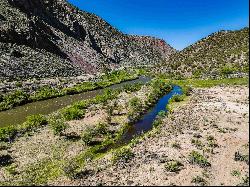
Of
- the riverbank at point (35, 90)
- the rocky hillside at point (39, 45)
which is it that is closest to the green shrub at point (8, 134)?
the riverbank at point (35, 90)

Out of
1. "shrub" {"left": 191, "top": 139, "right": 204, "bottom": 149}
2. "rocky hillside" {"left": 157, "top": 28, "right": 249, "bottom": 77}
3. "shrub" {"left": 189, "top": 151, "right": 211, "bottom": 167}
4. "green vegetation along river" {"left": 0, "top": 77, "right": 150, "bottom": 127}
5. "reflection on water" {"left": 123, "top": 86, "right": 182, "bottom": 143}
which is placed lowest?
"green vegetation along river" {"left": 0, "top": 77, "right": 150, "bottom": 127}

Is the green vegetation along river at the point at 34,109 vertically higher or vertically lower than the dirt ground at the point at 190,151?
lower

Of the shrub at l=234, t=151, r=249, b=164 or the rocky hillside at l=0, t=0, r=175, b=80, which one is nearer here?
the shrub at l=234, t=151, r=249, b=164

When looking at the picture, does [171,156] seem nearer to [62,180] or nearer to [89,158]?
[89,158]

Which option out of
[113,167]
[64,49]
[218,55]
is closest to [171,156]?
[113,167]

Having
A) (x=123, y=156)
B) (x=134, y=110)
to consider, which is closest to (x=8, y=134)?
(x=123, y=156)

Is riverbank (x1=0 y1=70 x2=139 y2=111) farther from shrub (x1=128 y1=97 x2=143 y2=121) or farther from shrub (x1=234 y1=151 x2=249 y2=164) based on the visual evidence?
shrub (x1=234 y1=151 x2=249 y2=164)

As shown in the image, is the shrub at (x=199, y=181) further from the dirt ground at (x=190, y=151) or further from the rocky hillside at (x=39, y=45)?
the rocky hillside at (x=39, y=45)

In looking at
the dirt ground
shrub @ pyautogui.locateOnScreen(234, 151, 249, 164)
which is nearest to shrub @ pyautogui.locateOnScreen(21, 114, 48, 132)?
the dirt ground
